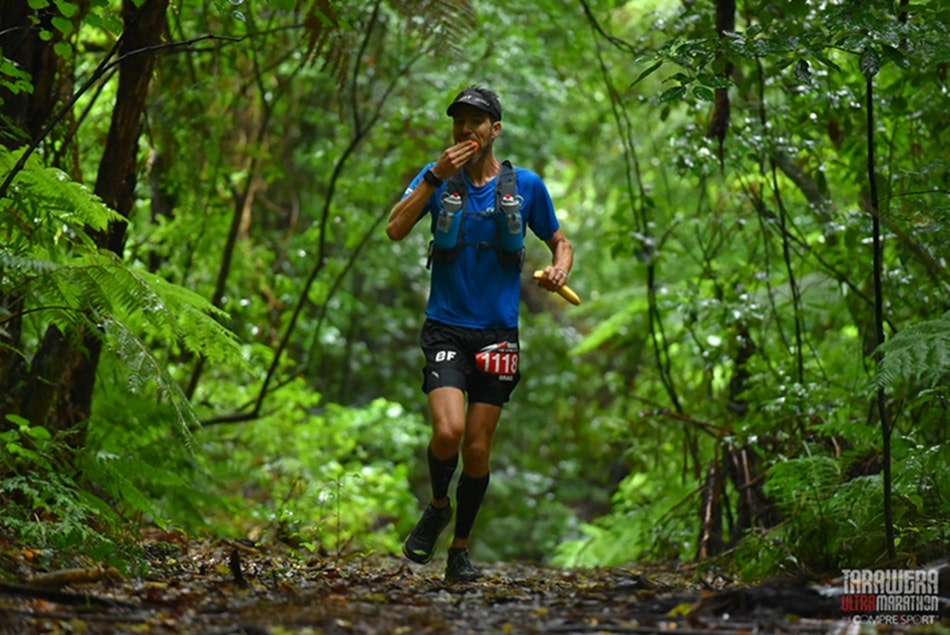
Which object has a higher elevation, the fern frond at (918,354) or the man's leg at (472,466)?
the fern frond at (918,354)

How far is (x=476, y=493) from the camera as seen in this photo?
561 cm

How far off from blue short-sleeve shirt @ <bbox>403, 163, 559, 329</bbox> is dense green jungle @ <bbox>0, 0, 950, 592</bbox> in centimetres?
98

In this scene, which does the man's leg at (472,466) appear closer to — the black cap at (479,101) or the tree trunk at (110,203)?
the black cap at (479,101)

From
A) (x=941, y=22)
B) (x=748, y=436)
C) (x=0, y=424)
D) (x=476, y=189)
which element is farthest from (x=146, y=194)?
(x=941, y=22)

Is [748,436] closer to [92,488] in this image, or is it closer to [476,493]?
[476,493]

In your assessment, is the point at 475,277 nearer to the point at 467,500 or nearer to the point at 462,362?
the point at 462,362

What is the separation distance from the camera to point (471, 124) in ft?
17.7

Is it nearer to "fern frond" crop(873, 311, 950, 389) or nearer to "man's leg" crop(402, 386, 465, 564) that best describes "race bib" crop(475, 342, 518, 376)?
"man's leg" crop(402, 386, 465, 564)

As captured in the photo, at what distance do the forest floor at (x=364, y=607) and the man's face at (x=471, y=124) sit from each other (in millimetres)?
2115

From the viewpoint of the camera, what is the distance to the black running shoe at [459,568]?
5320mm

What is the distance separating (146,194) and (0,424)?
11.7 feet

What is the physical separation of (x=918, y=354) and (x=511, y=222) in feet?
6.90

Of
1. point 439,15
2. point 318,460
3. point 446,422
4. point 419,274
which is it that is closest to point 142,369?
point 446,422

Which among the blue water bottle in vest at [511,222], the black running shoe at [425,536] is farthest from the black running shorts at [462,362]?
the black running shoe at [425,536]
